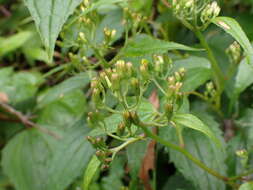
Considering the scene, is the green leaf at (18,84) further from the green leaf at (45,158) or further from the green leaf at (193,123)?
the green leaf at (193,123)

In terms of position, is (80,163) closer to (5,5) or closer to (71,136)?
(71,136)

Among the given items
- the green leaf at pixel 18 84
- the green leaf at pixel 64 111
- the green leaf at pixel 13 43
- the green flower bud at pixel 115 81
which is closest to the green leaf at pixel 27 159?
the green leaf at pixel 64 111

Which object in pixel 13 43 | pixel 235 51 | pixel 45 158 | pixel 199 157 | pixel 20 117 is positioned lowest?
pixel 45 158

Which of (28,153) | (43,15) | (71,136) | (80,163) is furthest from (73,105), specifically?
(43,15)

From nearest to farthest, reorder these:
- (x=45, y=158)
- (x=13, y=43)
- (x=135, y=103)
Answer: (x=135, y=103), (x=45, y=158), (x=13, y=43)

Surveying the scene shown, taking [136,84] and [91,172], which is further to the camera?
[91,172]

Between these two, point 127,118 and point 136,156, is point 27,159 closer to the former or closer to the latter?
point 136,156

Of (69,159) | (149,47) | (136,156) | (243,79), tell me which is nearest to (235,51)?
(243,79)
